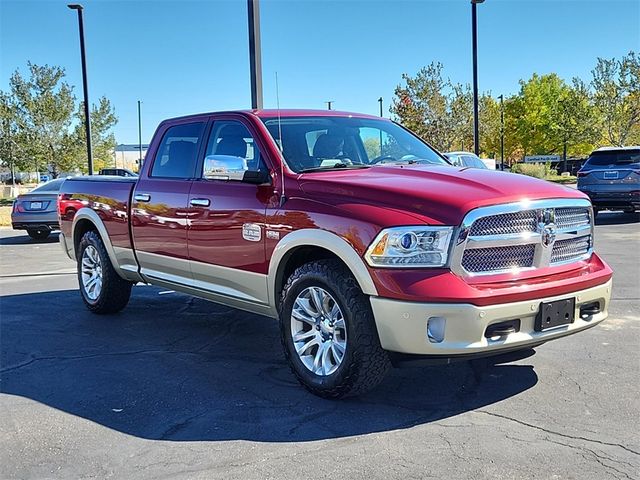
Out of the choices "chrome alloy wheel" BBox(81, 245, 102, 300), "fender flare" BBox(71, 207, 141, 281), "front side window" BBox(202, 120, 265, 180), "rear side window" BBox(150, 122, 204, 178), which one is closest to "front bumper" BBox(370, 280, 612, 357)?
"front side window" BBox(202, 120, 265, 180)

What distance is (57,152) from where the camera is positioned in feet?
105

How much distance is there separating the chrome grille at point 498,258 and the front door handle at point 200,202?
7.40 ft

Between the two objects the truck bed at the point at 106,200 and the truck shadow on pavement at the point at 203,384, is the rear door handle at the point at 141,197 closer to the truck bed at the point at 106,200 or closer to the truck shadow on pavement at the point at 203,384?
the truck bed at the point at 106,200

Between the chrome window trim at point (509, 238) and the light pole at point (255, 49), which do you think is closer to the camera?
the chrome window trim at point (509, 238)

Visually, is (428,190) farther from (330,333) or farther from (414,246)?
(330,333)

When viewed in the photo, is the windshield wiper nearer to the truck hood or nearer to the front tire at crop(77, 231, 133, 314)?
the truck hood

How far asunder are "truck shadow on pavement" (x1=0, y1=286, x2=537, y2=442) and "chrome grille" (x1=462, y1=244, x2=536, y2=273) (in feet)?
2.97

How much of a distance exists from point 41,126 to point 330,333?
3109 cm

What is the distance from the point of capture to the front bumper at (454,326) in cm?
367

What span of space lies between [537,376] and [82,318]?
4.60 meters

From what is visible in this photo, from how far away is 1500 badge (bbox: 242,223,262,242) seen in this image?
15.5ft

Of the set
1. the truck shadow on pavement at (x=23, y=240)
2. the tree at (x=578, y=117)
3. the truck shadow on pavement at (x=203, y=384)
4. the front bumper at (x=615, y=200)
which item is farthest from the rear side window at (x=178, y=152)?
the tree at (x=578, y=117)

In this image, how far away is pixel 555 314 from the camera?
156 inches

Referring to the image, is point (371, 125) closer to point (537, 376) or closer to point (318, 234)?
point (318, 234)
